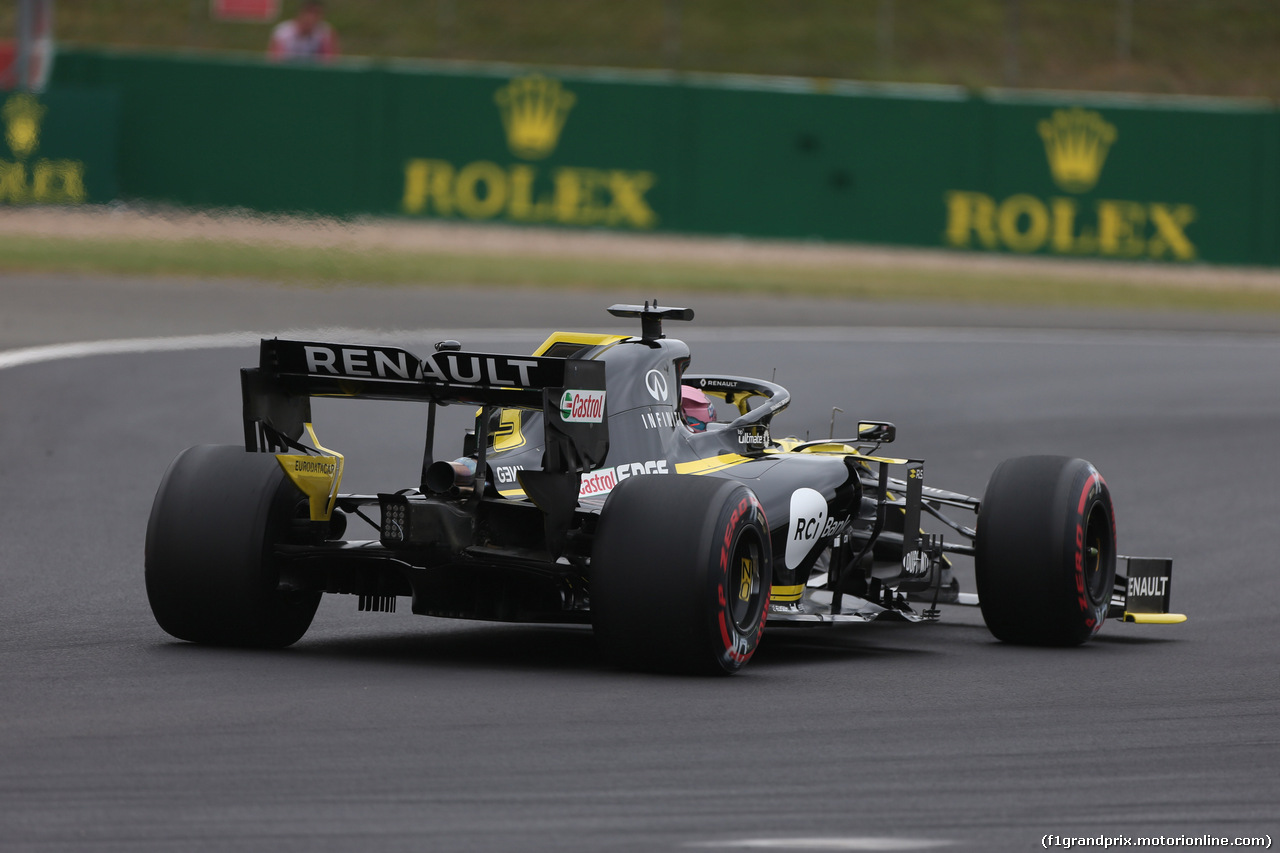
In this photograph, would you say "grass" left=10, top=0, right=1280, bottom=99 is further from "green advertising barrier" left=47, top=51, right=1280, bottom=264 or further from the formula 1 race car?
the formula 1 race car

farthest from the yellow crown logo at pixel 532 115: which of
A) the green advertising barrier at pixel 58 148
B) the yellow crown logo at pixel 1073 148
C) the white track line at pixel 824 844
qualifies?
the white track line at pixel 824 844

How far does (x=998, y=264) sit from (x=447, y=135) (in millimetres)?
7389

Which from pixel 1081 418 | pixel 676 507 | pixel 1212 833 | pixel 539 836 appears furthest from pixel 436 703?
pixel 1081 418

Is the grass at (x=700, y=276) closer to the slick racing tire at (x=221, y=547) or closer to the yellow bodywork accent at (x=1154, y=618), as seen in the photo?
the yellow bodywork accent at (x=1154, y=618)

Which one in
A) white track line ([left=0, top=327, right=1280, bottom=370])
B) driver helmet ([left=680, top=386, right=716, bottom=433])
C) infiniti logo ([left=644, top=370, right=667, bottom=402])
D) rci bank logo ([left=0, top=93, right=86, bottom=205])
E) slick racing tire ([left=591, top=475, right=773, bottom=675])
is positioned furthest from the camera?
rci bank logo ([left=0, top=93, right=86, bottom=205])

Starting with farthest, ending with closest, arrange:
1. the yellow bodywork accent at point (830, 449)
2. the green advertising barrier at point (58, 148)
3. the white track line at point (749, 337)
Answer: the green advertising barrier at point (58, 148) < the white track line at point (749, 337) < the yellow bodywork accent at point (830, 449)

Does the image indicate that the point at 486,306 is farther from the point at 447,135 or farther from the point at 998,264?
the point at 998,264

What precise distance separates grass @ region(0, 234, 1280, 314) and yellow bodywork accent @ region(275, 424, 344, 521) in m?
11.6

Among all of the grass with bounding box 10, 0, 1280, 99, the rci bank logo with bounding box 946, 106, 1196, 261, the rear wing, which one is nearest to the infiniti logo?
the rear wing

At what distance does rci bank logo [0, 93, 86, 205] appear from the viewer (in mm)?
23609

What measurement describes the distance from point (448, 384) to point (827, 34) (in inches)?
1578

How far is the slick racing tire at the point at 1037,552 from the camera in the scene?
343 inches

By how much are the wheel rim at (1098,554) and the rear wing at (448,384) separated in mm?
2721

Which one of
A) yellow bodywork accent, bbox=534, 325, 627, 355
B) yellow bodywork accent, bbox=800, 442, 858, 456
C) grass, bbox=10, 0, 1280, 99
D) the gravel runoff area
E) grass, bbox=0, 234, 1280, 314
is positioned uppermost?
grass, bbox=10, 0, 1280, 99
